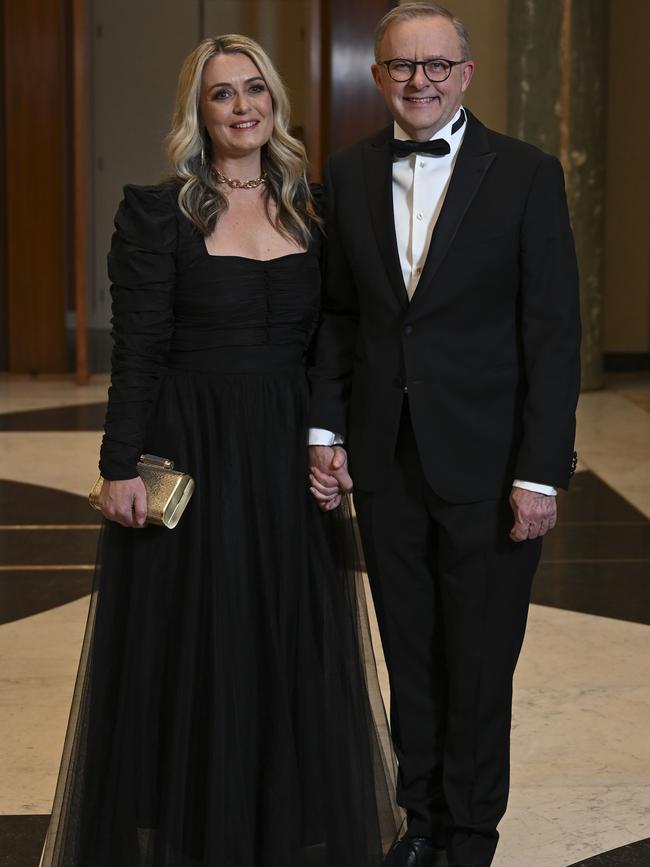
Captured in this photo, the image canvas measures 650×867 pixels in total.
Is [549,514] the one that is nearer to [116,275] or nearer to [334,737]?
[334,737]

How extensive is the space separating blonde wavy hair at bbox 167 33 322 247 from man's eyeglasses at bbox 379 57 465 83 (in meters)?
0.28

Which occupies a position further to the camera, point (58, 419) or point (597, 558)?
point (58, 419)

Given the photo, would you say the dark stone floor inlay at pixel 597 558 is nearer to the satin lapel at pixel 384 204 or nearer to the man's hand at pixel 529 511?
the man's hand at pixel 529 511

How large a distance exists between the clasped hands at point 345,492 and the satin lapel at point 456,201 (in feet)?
1.10

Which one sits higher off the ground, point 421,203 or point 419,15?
point 419,15

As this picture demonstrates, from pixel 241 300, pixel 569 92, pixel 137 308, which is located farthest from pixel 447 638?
pixel 569 92

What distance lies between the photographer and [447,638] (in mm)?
2480

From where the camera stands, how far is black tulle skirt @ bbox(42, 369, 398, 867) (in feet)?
8.01

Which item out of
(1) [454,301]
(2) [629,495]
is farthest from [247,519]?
(2) [629,495]

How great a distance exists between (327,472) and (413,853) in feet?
2.47

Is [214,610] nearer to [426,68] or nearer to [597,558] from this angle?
[426,68]

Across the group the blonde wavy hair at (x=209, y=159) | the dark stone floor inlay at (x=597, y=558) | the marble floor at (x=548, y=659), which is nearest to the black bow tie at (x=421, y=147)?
A: the blonde wavy hair at (x=209, y=159)

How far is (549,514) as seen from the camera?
234cm

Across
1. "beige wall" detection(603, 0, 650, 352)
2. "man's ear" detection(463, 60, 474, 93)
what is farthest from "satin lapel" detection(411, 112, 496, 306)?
"beige wall" detection(603, 0, 650, 352)
